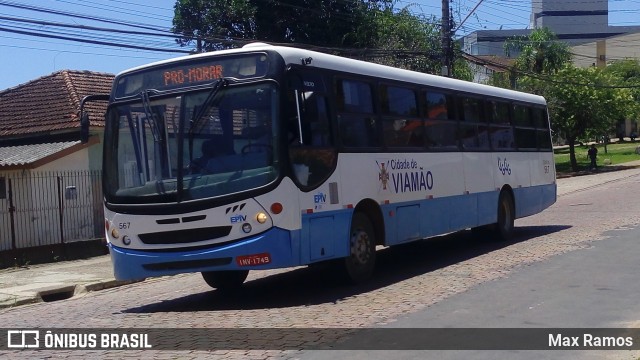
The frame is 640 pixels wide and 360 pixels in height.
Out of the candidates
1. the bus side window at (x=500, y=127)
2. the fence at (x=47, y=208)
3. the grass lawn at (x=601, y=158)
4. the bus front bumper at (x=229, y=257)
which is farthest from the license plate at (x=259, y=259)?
the grass lawn at (x=601, y=158)

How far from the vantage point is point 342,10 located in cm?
3916

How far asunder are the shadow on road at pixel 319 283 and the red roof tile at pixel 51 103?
35.6 feet

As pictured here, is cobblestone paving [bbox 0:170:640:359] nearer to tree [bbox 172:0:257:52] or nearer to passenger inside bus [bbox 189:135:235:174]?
passenger inside bus [bbox 189:135:235:174]

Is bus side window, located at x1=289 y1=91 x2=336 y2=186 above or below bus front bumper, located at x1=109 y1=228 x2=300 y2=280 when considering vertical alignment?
above

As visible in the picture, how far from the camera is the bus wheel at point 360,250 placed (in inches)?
482

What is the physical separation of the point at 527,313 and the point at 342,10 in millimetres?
30579

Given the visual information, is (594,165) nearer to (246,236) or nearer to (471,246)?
(471,246)

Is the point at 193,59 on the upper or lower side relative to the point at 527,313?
upper

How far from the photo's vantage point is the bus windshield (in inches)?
426

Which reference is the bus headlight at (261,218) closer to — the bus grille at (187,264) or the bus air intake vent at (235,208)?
the bus air intake vent at (235,208)

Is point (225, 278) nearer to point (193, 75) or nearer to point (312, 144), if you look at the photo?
point (312, 144)

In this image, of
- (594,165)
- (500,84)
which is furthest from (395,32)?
(594,165)

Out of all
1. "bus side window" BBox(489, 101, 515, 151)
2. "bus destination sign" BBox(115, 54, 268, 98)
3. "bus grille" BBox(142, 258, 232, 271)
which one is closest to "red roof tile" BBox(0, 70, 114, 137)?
"bus side window" BBox(489, 101, 515, 151)

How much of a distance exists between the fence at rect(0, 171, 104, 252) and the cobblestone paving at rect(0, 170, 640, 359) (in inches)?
205
